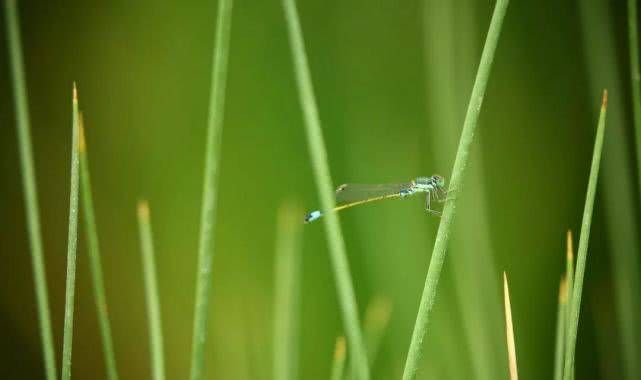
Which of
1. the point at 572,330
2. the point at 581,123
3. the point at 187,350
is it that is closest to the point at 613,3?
the point at 581,123

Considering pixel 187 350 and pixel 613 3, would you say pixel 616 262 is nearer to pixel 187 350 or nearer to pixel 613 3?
Answer: pixel 613 3

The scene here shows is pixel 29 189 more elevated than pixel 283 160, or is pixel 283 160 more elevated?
pixel 283 160

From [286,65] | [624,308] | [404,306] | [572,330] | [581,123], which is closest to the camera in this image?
[572,330]

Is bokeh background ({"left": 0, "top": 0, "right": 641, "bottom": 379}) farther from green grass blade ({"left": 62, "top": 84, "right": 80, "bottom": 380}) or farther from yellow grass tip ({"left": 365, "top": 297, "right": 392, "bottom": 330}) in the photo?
green grass blade ({"left": 62, "top": 84, "right": 80, "bottom": 380})

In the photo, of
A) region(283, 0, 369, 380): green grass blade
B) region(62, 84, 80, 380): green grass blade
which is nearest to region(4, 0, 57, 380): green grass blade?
region(62, 84, 80, 380): green grass blade

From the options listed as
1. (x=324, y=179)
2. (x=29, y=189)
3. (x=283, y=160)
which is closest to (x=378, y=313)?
(x=283, y=160)

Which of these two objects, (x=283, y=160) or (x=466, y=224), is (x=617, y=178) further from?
(x=283, y=160)
